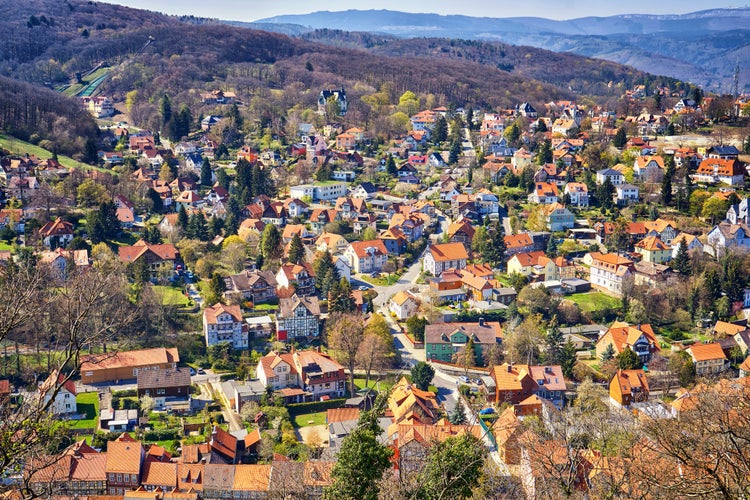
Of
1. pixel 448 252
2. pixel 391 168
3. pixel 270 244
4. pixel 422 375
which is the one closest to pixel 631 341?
pixel 422 375

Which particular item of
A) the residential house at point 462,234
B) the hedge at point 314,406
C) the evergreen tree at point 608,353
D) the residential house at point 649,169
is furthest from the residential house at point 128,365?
the residential house at point 649,169

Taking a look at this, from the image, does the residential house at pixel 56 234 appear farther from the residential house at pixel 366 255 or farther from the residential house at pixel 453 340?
the residential house at pixel 453 340

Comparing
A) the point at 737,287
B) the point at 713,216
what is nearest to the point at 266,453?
the point at 737,287

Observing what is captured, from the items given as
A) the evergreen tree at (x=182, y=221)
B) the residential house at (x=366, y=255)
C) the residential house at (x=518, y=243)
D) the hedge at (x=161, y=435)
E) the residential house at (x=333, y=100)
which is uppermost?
the residential house at (x=333, y=100)

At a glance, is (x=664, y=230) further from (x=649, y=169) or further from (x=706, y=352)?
(x=706, y=352)

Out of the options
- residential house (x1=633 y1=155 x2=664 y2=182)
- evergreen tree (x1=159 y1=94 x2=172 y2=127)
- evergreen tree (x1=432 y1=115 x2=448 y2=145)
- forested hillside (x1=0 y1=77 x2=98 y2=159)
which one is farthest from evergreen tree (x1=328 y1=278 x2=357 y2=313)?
Answer: evergreen tree (x1=159 y1=94 x2=172 y2=127)

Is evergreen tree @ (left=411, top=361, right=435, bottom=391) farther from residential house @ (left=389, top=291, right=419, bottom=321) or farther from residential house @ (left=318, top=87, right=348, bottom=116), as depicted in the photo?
residential house @ (left=318, top=87, right=348, bottom=116)
